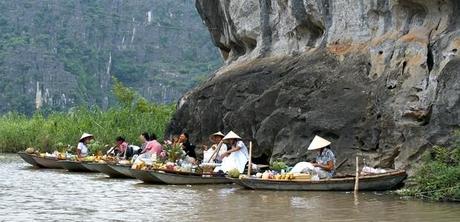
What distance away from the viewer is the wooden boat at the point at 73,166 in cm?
1938

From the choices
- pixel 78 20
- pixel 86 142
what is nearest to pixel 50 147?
pixel 86 142

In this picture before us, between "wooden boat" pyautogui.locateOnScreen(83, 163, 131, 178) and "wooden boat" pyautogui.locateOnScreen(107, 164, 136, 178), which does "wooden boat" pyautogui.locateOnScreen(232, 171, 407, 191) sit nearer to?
"wooden boat" pyautogui.locateOnScreen(107, 164, 136, 178)

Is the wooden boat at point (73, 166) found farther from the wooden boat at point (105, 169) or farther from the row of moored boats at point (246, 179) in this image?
the wooden boat at point (105, 169)

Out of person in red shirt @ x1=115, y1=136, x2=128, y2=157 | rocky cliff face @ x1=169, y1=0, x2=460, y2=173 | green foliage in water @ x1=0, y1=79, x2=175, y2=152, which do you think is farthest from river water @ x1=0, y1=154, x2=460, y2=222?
green foliage in water @ x1=0, y1=79, x2=175, y2=152

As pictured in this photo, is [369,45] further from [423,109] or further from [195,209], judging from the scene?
[195,209]

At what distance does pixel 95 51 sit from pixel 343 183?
63016 mm

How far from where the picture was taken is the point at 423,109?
1370cm

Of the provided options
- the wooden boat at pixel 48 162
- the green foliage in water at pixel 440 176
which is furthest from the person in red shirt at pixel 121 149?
the green foliage in water at pixel 440 176

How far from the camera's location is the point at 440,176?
37.4 ft

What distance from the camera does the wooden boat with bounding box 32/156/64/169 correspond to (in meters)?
20.4

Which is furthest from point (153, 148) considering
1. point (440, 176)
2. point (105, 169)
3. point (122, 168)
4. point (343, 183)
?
point (440, 176)

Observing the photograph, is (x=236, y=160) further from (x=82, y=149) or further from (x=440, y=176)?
(x=82, y=149)

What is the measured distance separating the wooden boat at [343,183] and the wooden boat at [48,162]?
8678mm

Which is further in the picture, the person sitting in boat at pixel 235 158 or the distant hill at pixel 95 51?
the distant hill at pixel 95 51
